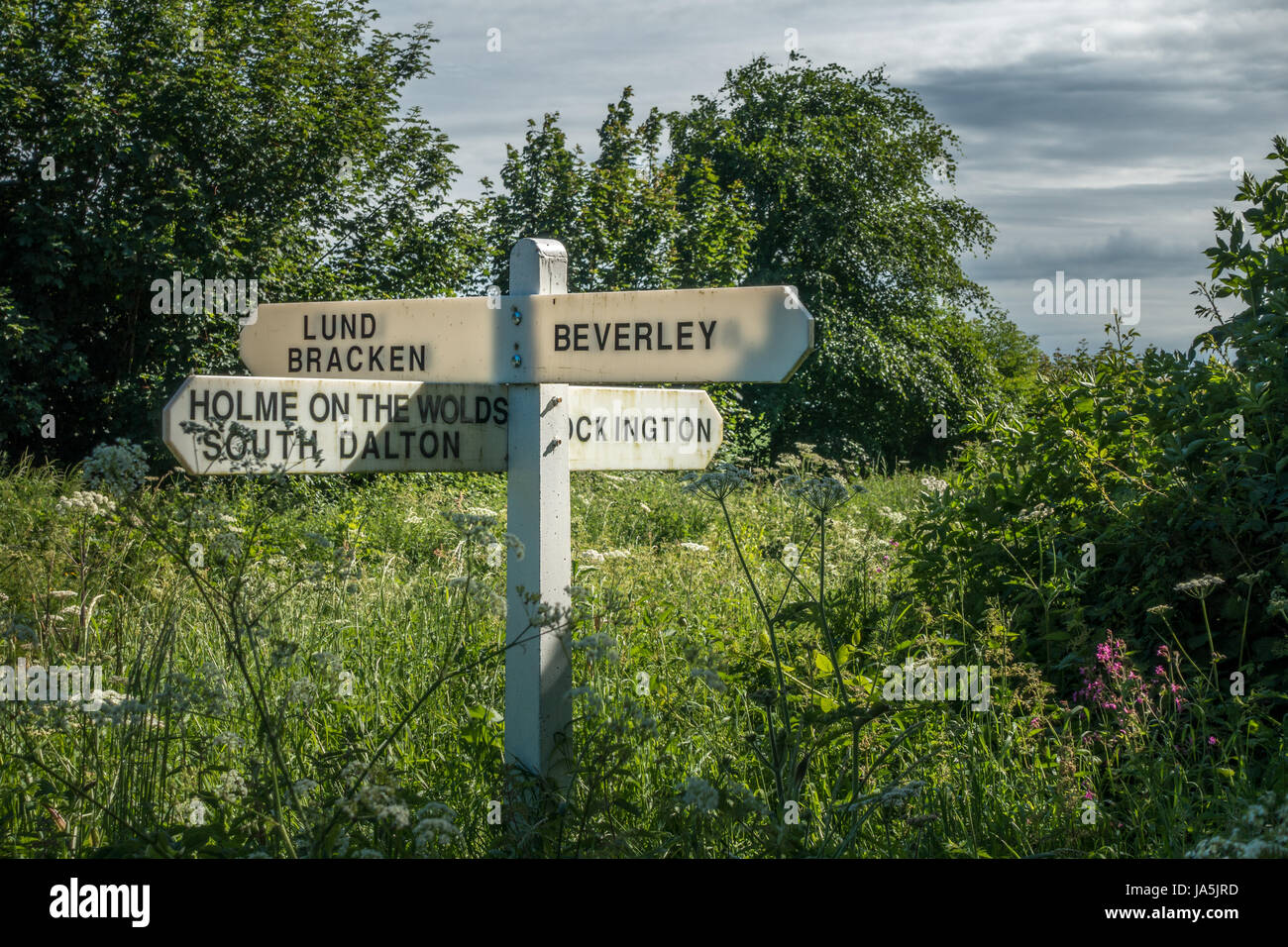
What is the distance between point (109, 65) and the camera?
12.8 metres

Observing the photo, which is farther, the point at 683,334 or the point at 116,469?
the point at 683,334

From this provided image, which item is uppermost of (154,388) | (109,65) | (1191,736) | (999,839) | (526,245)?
(109,65)

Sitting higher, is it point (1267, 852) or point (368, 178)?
point (368, 178)

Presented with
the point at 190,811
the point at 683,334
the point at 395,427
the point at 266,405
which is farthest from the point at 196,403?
the point at 683,334

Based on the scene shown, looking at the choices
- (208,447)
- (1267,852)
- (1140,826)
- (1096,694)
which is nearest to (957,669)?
(1096,694)

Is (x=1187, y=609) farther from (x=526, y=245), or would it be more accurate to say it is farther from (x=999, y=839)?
(x=526, y=245)

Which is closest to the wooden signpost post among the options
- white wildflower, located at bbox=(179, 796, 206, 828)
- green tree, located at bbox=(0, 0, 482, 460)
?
white wildflower, located at bbox=(179, 796, 206, 828)

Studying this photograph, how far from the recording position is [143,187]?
12.7 meters

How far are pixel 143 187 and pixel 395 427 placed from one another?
1155cm

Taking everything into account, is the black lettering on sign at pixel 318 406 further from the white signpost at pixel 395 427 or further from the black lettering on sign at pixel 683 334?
Answer: the black lettering on sign at pixel 683 334

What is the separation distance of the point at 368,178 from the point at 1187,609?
506 inches

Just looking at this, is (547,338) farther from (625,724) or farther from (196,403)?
(625,724)

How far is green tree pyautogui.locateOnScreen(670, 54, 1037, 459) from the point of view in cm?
2398

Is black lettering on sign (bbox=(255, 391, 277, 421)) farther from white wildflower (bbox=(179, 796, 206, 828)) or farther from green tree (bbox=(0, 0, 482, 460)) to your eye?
green tree (bbox=(0, 0, 482, 460))
